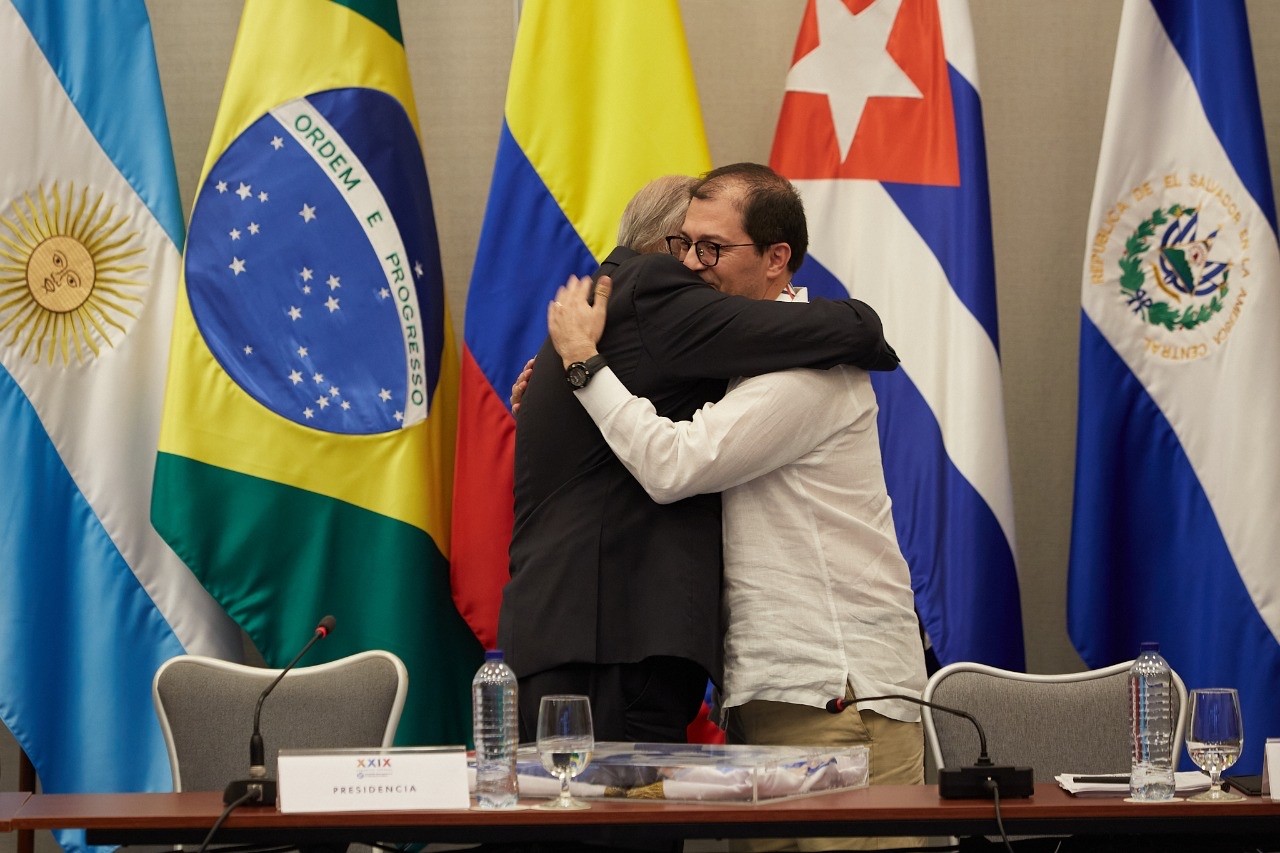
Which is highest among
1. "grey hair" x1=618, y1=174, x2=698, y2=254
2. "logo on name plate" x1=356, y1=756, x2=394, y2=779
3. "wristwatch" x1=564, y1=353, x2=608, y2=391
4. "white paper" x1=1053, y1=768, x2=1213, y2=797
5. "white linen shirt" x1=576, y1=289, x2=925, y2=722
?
"grey hair" x1=618, y1=174, x2=698, y2=254

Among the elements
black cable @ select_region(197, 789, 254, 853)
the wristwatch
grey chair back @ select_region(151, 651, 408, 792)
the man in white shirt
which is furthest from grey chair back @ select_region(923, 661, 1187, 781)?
black cable @ select_region(197, 789, 254, 853)

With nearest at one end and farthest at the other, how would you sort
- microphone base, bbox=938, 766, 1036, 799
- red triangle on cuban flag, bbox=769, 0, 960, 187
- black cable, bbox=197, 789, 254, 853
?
black cable, bbox=197, 789, 254, 853
microphone base, bbox=938, 766, 1036, 799
red triangle on cuban flag, bbox=769, 0, 960, 187

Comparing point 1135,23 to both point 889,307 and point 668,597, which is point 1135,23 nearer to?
point 889,307

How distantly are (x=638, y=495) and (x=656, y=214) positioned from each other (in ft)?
2.01

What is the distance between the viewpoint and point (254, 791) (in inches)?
76.9

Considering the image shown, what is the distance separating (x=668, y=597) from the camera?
243 cm

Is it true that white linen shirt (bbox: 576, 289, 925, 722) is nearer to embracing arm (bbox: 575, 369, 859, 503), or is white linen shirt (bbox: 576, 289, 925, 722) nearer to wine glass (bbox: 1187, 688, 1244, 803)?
embracing arm (bbox: 575, 369, 859, 503)

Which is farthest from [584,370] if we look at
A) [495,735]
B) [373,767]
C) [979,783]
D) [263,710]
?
[263,710]

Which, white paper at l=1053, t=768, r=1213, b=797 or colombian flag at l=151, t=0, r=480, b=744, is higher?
colombian flag at l=151, t=0, r=480, b=744

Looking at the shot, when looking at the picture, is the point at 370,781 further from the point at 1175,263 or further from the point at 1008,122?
the point at 1008,122

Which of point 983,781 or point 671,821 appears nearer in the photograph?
point 671,821

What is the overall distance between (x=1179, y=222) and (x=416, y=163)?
6.66 feet

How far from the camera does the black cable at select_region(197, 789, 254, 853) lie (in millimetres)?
1785

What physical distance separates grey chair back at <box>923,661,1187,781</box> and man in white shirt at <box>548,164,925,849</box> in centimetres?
49
